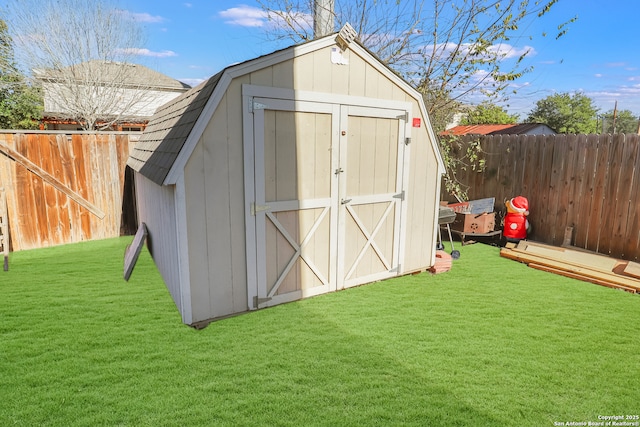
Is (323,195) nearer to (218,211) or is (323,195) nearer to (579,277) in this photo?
(218,211)

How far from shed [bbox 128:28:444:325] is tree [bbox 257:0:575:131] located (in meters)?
3.18

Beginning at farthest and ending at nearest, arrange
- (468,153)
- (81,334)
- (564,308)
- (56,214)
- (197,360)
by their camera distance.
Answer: (468,153) → (56,214) → (564,308) → (81,334) → (197,360)

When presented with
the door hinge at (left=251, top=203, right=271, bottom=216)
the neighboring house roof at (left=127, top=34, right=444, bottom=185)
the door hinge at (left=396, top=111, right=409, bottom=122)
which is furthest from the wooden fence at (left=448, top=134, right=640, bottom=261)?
the door hinge at (left=251, top=203, right=271, bottom=216)

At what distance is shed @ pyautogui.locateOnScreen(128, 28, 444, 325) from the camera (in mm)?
3531

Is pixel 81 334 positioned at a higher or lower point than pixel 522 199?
lower

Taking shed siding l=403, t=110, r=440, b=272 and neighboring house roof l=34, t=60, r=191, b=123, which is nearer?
shed siding l=403, t=110, r=440, b=272

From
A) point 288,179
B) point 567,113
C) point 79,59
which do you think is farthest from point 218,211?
point 567,113

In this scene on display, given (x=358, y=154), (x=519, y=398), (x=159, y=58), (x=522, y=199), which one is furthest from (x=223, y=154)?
(x=159, y=58)

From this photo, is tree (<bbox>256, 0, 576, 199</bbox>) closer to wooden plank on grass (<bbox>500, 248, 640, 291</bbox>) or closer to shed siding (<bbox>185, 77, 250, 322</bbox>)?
wooden plank on grass (<bbox>500, 248, 640, 291</bbox>)

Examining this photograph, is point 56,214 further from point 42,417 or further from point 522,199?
point 522,199

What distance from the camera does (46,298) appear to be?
430cm

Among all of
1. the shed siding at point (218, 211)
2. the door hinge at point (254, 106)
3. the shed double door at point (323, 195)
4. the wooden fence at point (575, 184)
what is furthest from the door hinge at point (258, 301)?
the wooden fence at point (575, 184)

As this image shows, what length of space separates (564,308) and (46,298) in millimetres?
5969

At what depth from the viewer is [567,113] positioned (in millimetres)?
30703
